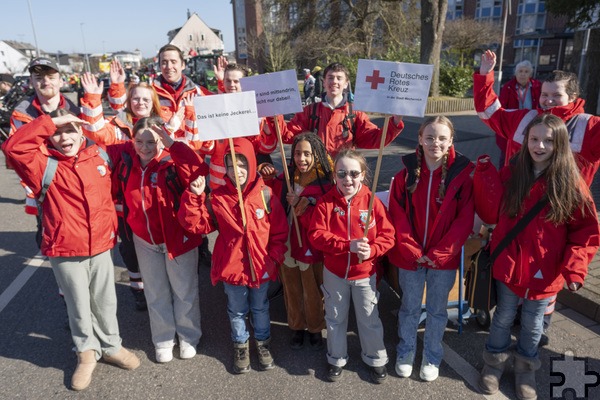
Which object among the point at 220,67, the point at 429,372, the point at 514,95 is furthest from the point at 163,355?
the point at 514,95

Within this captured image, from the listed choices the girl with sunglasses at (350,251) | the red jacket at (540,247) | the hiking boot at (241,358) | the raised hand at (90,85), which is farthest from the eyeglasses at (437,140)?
the raised hand at (90,85)

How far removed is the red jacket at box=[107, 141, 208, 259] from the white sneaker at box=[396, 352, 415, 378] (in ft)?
5.55

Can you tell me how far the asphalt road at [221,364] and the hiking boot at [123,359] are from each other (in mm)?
44

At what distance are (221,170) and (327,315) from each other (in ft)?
4.99

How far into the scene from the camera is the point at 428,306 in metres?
2.86

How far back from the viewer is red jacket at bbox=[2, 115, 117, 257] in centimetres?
257

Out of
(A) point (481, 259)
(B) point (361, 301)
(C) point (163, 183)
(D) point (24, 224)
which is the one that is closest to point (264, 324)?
(B) point (361, 301)

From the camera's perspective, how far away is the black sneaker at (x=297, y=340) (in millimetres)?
3256

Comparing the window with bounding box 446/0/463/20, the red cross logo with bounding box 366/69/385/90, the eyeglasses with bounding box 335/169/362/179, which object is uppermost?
the window with bounding box 446/0/463/20

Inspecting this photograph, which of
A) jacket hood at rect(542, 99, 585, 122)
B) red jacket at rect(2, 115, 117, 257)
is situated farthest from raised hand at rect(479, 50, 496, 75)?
red jacket at rect(2, 115, 117, 257)

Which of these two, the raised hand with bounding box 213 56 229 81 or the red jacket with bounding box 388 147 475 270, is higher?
the raised hand with bounding box 213 56 229 81

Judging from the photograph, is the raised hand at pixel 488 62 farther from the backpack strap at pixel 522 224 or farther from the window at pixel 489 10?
the window at pixel 489 10

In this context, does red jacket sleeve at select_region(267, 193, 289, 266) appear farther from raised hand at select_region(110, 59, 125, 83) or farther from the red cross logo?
raised hand at select_region(110, 59, 125, 83)

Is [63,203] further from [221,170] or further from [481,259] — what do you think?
[481,259]
